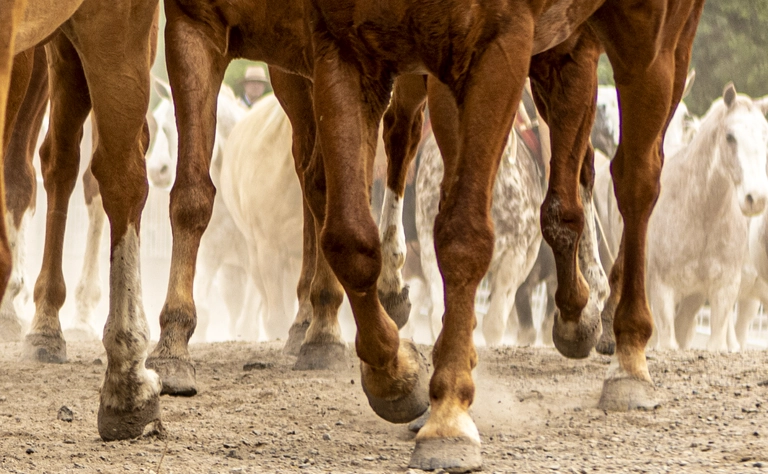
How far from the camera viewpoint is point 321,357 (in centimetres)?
564

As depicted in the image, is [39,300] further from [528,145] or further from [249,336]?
[249,336]

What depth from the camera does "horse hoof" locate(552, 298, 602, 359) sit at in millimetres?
5562

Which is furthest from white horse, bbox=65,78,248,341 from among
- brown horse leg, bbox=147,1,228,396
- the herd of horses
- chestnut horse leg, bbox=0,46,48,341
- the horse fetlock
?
brown horse leg, bbox=147,1,228,396

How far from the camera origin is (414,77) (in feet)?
19.7

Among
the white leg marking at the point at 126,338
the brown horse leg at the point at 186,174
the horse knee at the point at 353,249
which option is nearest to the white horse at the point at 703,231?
the brown horse leg at the point at 186,174

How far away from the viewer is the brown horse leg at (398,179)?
582 cm

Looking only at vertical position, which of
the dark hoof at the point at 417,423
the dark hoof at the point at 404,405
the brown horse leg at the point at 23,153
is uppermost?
the brown horse leg at the point at 23,153

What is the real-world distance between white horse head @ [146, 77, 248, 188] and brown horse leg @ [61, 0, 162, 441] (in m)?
7.16

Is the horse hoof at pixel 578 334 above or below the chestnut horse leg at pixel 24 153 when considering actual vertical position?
below

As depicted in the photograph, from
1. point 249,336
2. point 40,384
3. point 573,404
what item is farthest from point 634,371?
point 249,336

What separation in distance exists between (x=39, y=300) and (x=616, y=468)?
3895 mm

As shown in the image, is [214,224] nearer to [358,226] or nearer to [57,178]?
[57,178]

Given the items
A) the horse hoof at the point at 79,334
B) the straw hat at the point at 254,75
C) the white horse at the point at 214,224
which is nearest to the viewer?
the horse hoof at the point at 79,334

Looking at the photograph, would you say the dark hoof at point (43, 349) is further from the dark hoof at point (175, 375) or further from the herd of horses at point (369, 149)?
the dark hoof at point (175, 375)
